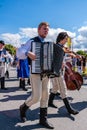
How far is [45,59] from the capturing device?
530 cm

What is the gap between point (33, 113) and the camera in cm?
663

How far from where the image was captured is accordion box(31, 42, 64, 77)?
527 centimetres

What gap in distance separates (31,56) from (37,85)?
24.8 inches

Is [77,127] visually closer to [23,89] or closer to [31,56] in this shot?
[31,56]

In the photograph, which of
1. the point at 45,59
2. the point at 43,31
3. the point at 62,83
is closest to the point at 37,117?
the point at 62,83

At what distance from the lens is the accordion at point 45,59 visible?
17.3ft

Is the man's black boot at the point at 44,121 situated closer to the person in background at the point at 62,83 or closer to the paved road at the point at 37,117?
the paved road at the point at 37,117

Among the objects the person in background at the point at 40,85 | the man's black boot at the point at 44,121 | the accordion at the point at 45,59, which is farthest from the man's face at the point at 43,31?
the man's black boot at the point at 44,121

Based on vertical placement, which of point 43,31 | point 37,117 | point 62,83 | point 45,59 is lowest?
point 37,117

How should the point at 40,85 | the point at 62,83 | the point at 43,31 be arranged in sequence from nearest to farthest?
the point at 43,31, the point at 40,85, the point at 62,83

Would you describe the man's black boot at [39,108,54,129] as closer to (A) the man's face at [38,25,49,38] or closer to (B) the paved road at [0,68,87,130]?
(B) the paved road at [0,68,87,130]

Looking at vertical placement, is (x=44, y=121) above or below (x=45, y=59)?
below

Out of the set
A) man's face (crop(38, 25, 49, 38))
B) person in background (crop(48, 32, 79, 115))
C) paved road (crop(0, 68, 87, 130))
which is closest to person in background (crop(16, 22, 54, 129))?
man's face (crop(38, 25, 49, 38))

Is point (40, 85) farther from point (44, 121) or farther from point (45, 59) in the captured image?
point (44, 121)
